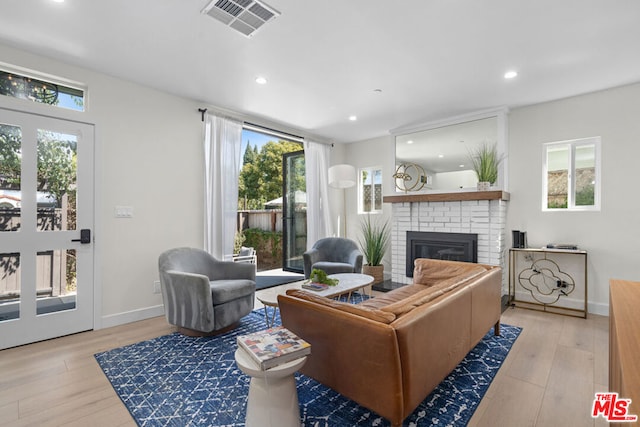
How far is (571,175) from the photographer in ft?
12.6

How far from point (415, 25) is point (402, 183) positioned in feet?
9.55

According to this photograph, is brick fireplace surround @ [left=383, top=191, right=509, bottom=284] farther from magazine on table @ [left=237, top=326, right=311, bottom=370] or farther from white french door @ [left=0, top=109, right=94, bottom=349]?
white french door @ [left=0, top=109, right=94, bottom=349]

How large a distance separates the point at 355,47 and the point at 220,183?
2.34 metres

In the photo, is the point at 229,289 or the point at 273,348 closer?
the point at 273,348

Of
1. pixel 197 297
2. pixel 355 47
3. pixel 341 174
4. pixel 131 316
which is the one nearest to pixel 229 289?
pixel 197 297

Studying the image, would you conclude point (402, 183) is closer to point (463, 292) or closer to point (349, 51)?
point (349, 51)

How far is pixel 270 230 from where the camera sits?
7605 mm

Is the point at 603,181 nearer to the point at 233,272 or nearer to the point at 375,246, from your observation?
the point at 375,246

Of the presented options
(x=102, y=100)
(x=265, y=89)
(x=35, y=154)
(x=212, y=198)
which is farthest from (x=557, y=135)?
(x=35, y=154)

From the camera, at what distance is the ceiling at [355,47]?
2.21 meters

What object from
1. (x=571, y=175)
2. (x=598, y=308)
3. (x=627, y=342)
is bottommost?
Answer: (x=598, y=308)

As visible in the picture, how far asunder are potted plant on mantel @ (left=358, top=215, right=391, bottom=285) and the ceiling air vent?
3702mm

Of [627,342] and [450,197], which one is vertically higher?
[450,197]

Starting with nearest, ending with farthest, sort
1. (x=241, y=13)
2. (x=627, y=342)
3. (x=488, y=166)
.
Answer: (x=627, y=342)
(x=241, y=13)
(x=488, y=166)
